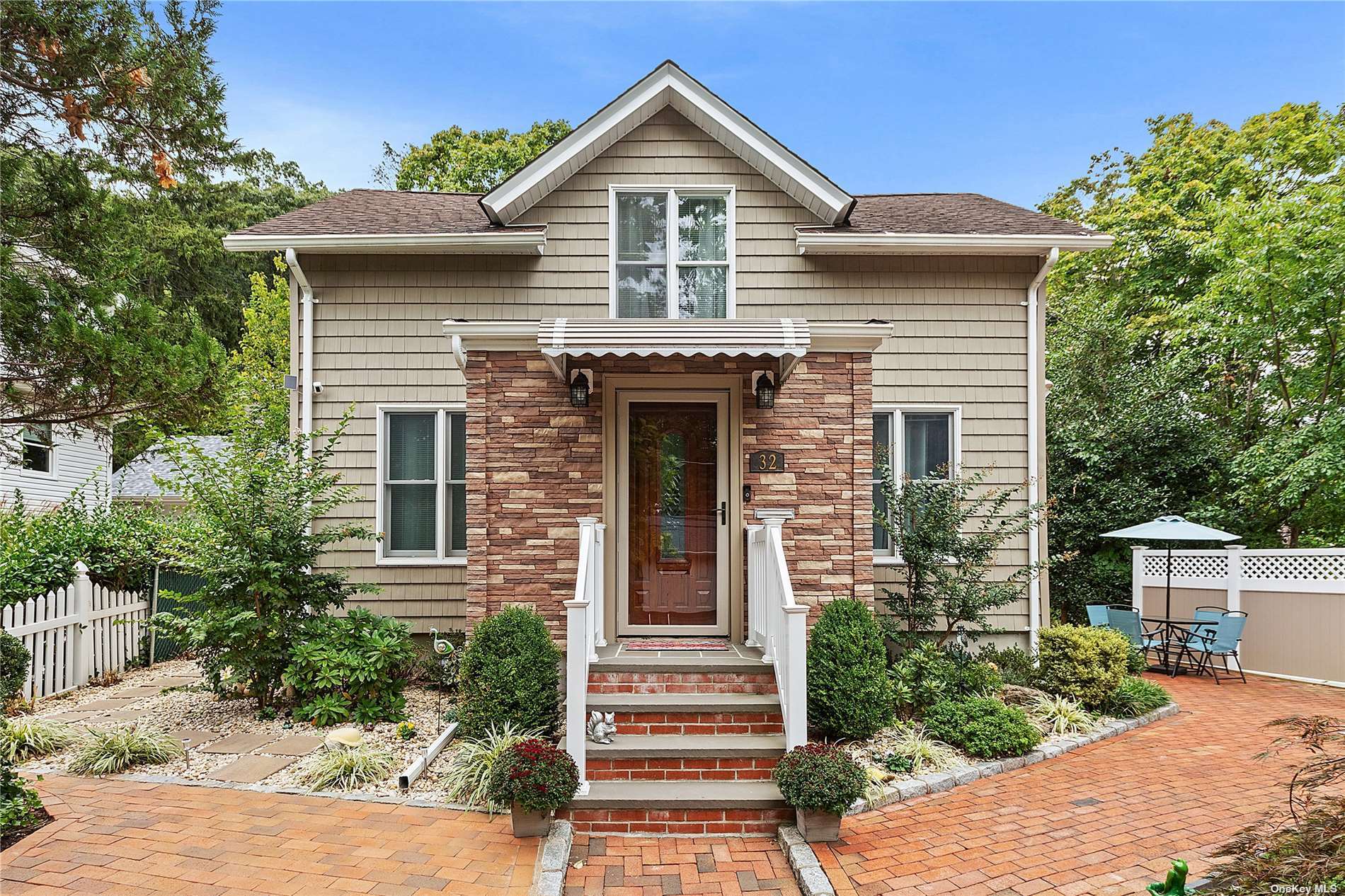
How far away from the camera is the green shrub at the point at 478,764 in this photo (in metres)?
4.78

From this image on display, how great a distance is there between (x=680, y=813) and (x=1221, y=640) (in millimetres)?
8309

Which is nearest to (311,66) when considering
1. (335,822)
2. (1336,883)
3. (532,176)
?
(532,176)

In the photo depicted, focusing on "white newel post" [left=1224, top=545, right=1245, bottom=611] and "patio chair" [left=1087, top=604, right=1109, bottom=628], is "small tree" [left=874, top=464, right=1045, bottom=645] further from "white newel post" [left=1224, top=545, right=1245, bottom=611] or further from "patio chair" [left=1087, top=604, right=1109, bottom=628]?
"white newel post" [left=1224, top=545, right=1245, bottom=611]

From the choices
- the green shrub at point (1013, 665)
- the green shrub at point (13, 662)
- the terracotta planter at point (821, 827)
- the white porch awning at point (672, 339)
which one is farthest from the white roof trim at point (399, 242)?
the green shrub at point (1013, 665)

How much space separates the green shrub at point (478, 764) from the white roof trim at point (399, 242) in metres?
5.13

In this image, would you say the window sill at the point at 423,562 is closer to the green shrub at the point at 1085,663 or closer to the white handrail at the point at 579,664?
the white handrail at the point at 579,664

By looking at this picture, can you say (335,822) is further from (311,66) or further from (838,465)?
(311,66)

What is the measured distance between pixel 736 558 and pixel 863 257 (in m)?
3.97

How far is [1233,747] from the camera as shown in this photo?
20.0 feet

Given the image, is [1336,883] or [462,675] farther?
[462,675]

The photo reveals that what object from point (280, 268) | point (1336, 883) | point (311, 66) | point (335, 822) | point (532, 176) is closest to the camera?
point (1336, 883)

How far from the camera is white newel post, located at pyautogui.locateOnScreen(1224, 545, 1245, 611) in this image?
31.9 ft

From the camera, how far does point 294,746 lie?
18.4 feet

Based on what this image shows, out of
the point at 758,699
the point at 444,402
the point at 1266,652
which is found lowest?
the point at 1266,652
